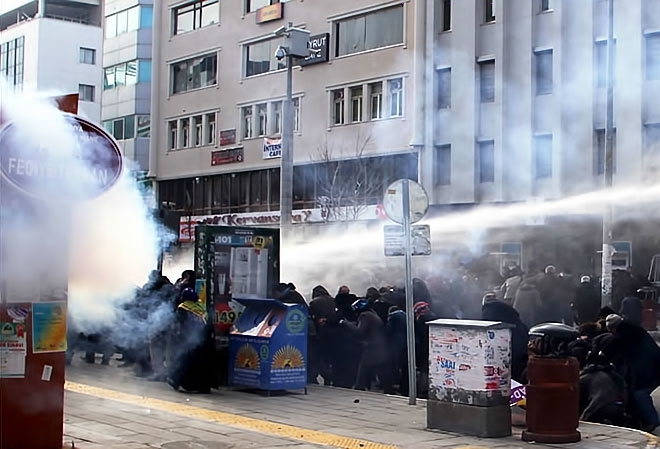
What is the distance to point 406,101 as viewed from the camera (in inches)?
797

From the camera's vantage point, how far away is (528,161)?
17172 millimetres

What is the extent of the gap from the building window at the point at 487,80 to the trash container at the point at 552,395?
32.2 ft

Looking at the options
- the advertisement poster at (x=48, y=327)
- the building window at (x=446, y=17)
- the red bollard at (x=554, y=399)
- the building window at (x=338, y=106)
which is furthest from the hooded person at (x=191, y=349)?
the building window at (x=338, y=106)

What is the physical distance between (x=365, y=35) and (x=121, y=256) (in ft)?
56.9

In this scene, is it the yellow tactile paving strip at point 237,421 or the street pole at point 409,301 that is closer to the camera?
the yellow tactile paving strip at point 237,421

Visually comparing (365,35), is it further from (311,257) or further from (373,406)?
(373,406)

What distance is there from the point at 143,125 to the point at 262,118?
1336cm

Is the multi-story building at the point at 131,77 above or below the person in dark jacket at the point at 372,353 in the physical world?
above

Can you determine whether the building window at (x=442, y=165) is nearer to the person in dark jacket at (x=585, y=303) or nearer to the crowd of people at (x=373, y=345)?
the person in dark jacket at (x=585, y=303)

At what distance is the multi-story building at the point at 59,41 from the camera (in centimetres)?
4725

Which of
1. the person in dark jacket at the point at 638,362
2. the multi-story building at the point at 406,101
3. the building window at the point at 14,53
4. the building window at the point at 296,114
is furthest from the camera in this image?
the building window at the point at 14,53

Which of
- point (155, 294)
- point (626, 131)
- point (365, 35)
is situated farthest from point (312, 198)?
point (155, 294)

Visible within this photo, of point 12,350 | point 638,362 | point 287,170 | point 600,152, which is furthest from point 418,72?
point 12,350

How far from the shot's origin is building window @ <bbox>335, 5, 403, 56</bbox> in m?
23.0
